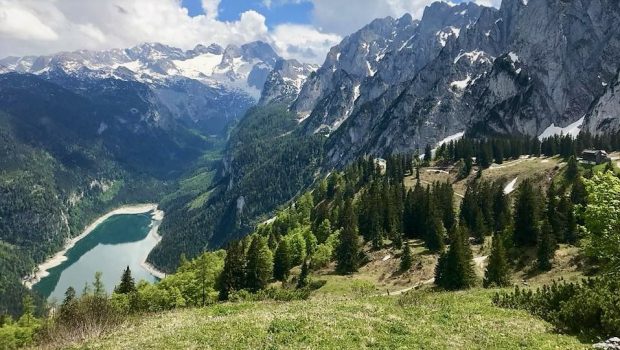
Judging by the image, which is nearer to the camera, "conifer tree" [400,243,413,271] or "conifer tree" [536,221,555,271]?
"conifer tree" [536,221,555,271]

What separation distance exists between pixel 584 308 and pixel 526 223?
53434 millimetres

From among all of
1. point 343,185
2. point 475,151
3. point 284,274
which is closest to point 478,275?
point 284,274

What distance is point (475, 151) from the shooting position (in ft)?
650

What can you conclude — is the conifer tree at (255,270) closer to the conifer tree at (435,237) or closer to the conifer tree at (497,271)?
the conifer tree at (435,237)

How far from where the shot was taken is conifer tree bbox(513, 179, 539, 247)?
78.4 m

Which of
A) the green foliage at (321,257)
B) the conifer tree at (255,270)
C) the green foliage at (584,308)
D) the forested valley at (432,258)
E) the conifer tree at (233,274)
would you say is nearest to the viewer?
the green foliage at (584,308)

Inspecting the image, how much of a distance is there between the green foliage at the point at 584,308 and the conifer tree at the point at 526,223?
44338 mm

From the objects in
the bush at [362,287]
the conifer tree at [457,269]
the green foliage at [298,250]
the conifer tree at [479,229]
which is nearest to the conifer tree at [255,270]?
the bush at [362,287]

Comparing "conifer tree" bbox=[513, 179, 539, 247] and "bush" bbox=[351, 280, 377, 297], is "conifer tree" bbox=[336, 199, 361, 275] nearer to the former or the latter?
"bush" bbox=[351, 280, 377, 297]

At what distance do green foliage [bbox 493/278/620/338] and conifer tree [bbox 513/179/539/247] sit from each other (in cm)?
4434

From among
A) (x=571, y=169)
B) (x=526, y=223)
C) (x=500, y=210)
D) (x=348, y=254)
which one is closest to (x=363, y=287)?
(x=348, y=254)

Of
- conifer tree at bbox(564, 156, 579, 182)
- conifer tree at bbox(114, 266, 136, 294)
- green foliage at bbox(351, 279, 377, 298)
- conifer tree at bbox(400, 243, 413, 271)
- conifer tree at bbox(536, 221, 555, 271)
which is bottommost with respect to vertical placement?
conifer tree at bbox(114, 266, 136, 294)

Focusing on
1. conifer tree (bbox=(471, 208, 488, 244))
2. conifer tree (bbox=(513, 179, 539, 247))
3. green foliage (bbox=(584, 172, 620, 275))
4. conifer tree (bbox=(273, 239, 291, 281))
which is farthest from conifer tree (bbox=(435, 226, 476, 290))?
conifer tree (bbox=(273, 239, 291, 281))

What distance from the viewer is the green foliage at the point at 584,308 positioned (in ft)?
89.5
